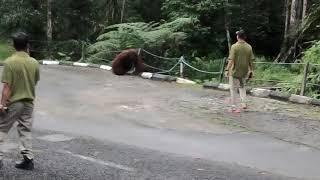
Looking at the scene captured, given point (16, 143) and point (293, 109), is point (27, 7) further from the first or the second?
point (16, 143)

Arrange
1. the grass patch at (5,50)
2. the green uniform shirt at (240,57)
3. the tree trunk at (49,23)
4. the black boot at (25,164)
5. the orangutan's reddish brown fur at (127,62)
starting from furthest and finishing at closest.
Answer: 1. the grass patch at (5,50)
2. the tree trunk at (49,23)
3. the orangutan's reddish brown fur at (127,62)
4. the green uniform shirt at (240,57)
5. the black boot at (25,164)

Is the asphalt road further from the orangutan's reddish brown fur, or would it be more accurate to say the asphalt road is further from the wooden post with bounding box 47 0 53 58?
the wooden post with bounding box 47 0 53 58

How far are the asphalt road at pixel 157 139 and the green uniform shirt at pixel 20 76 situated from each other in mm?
965

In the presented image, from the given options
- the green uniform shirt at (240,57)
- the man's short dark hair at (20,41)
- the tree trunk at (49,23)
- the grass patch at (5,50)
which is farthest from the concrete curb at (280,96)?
the grass patch at (5,50)

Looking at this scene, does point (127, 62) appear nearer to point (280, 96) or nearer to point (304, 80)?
point (280, 96)

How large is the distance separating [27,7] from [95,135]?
72.7 ft

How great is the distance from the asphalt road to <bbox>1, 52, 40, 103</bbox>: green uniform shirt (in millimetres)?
965

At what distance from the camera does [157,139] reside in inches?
392

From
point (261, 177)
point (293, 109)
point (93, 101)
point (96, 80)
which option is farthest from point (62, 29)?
point (261, 177)

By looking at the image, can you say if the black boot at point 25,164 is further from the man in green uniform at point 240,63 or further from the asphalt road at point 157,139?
the man in green uniform at point 240,63

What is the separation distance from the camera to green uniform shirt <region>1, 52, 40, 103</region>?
23.5 ft

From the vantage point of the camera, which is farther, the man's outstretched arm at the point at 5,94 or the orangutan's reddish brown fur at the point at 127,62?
the orangutan's reddish brown fur at the point at 127,62

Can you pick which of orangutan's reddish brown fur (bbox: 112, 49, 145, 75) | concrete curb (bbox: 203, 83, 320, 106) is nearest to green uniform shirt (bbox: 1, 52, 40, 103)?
concrete curb (bbox: 203, 83, 320, 106)

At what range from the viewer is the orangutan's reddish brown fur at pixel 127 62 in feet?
65.9
